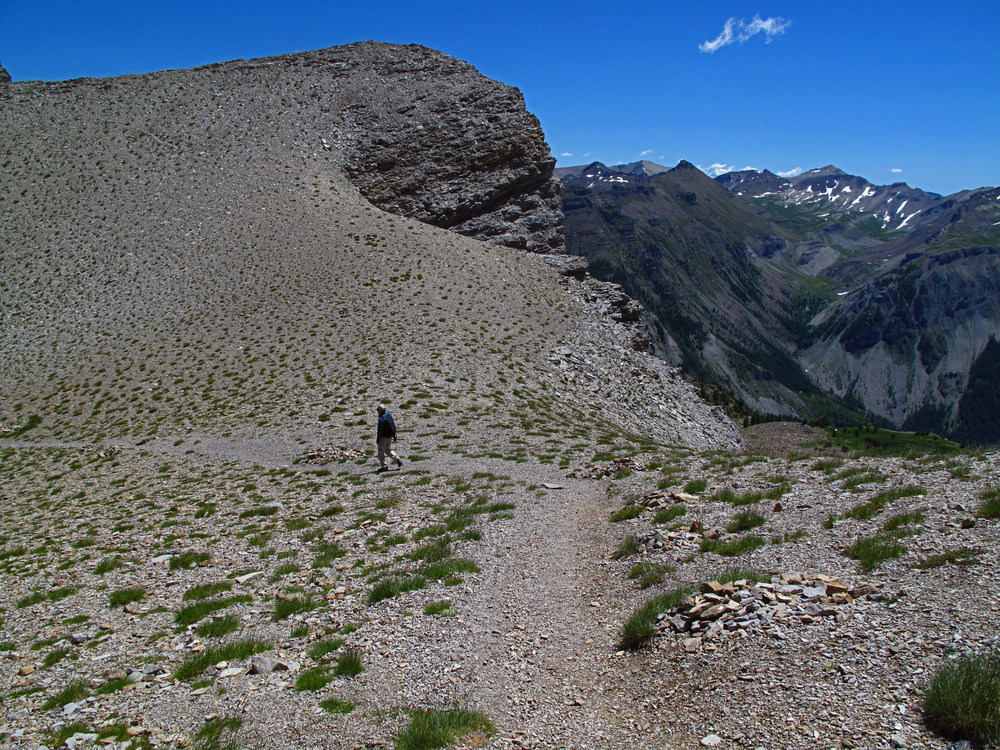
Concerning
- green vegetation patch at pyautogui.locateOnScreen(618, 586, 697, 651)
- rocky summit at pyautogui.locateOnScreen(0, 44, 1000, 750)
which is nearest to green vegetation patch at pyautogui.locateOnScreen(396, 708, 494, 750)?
rocky summit at pyautogui.locateOnScreen(0, 44, 1000, 750)

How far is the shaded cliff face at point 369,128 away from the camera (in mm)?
64812

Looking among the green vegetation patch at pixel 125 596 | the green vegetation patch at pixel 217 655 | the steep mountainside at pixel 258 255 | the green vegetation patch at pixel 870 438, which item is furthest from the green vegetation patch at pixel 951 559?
the green vegetation patch at pixel 870 438

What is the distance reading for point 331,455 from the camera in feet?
87.0

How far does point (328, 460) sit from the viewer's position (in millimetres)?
26156

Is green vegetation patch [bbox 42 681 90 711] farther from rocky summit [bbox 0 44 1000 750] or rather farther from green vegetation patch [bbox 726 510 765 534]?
green vegetation patch [bbox 726 510 765 534]

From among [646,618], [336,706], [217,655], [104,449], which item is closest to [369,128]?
[104,449]

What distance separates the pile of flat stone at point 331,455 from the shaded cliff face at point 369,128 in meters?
41.3

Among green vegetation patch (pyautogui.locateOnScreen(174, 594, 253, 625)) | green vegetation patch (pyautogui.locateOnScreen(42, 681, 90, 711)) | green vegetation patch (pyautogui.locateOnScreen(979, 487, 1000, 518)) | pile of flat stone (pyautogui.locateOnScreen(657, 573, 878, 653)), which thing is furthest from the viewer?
green vegetation patch (pyautogui.locateOnScreen(174, 594, 253, 625))

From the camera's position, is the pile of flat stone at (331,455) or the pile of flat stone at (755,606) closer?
the pile of flat stone at (755,606)

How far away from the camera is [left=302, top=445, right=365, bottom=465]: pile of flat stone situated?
85.9 ft

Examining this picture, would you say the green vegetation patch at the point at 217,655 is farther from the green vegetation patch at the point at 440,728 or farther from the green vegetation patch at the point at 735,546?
the green vegetation patch at the point at 735,546

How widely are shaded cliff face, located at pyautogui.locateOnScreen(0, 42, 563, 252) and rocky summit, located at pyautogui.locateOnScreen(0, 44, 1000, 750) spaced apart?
6.40m

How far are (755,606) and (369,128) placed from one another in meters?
71.9

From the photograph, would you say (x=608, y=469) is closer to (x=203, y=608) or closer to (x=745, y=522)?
(x=745, y=522)
